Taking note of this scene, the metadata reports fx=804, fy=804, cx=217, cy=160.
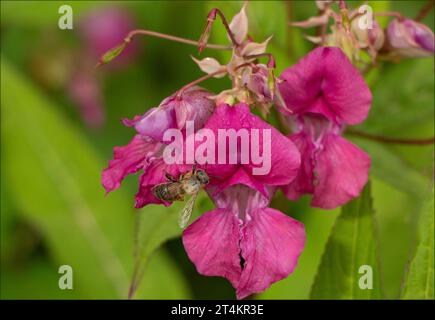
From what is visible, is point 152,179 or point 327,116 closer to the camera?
point 152,179

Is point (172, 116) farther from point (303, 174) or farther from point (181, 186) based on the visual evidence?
point (303, 174)

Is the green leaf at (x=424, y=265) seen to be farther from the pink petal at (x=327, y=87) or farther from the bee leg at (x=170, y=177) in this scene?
the bee leg at (x=170, y=177)

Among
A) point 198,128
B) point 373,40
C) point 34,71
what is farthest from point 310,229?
point 34,71

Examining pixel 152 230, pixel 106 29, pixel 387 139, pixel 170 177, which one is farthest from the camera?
pixel 106 29

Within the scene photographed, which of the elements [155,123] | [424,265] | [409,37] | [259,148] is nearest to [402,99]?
[409,37]

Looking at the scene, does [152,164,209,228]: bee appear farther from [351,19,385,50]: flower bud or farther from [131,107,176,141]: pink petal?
[351,19,385,50]: flower bud

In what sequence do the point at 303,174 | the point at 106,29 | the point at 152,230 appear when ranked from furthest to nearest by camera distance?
the point at 106,29 < the point at 152,230 < the point at 303,174

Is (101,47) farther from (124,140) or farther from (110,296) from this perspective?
(110,296)
